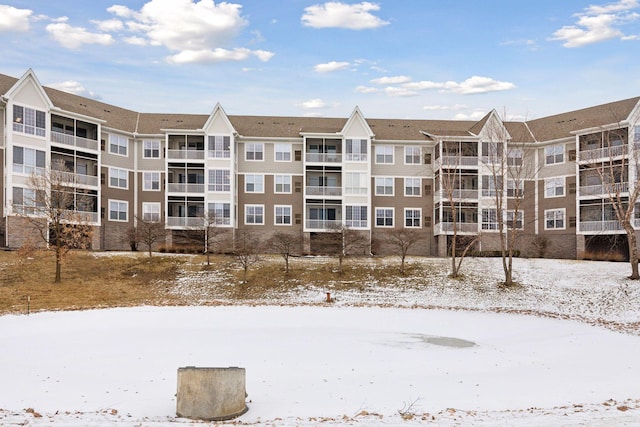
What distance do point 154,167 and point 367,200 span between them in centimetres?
2010

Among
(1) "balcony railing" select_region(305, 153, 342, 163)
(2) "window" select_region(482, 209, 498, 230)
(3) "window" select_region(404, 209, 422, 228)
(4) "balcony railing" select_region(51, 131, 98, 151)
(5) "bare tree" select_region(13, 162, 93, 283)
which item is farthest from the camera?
(3) "window" select_region(404, 209, 422, 228)

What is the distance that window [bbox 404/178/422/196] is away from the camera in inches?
2057

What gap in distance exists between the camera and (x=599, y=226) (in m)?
45.5

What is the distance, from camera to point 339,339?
1744 centimetres

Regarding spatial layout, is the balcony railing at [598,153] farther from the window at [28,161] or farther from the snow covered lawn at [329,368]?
the window at [28,161]

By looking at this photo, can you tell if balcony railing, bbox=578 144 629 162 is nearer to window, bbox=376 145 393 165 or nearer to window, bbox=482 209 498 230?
window, bbox=482 209 498 230

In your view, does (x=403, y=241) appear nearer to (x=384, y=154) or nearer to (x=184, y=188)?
(x=384, y=154)

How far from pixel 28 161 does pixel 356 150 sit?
2726cm

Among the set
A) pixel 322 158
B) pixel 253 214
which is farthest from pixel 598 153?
pixel 253 214

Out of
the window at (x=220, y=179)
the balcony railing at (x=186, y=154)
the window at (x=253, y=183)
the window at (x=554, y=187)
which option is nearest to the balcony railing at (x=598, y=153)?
the window at (x=554, y=187)

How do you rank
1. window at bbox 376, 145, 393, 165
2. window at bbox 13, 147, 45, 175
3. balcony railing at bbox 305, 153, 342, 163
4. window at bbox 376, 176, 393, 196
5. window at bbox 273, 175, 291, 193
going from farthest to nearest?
window at bbox 376, 145, 393, 165 → window at bbox 376, 176, 393, 196 → window at bbox 273, 175, 291, 193 → balcony railing at bbox 305, 153, 342, 163 → window at bbox 13, 147, 45, 175

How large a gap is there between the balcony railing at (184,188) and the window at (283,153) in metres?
7.78

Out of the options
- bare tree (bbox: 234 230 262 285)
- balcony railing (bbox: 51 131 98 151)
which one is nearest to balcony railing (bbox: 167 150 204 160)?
balcony railing (bbox: 51 131 98 151)

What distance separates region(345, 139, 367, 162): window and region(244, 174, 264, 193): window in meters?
8.46
